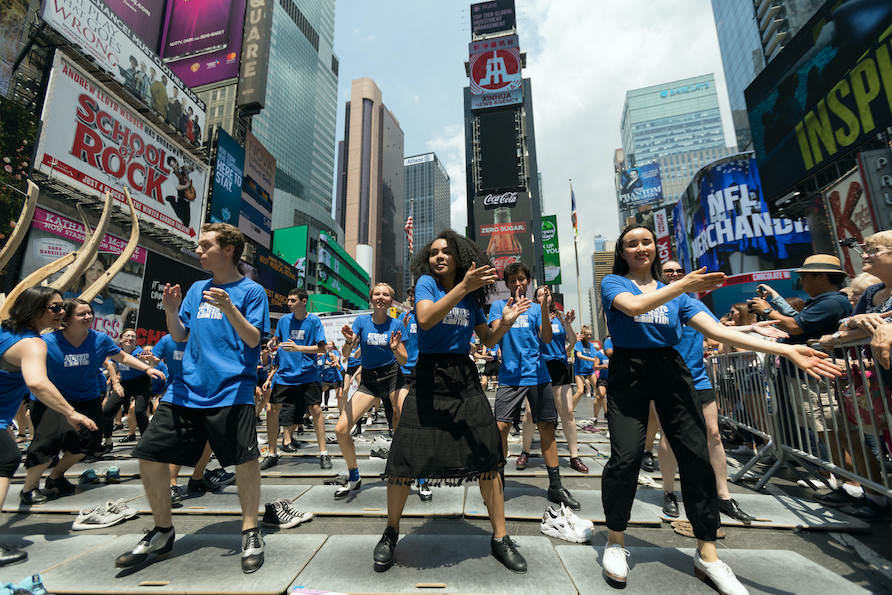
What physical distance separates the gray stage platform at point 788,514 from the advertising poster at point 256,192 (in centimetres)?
3526

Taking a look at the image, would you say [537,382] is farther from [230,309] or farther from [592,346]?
[592,346]

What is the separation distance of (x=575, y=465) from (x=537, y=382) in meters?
1.48

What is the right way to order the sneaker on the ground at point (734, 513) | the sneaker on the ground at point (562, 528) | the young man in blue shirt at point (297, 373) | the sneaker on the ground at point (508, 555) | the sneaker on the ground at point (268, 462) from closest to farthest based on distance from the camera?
the sneaker on the ground at point (508, 555), the sneaker on the ground at point (562, 528), the sneaker on the ground at point (734, 513), the sneaker on the ground at point (268, 462), the young man in blue shirt at point (297, 373)

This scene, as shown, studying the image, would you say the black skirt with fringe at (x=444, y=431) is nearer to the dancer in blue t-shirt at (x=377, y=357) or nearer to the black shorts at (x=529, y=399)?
the black shorts at (x=529, y=399)

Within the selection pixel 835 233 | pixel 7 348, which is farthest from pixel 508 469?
pixel 835 233

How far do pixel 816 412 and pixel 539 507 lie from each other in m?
2.86

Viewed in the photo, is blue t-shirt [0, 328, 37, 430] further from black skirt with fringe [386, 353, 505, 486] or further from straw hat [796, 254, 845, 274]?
straw hat [796, 254, 845, 274]

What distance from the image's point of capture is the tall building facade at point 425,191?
494ft

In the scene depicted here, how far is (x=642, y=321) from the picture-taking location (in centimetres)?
249

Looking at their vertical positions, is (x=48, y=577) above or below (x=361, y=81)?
below

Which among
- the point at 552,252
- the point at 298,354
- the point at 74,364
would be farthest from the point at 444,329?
the point at 552,252

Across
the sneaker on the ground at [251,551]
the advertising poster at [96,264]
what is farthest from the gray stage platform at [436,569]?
the advertising poster at [96,264]

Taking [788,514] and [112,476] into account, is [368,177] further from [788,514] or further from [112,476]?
[788,514]

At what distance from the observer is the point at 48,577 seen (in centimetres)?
238
